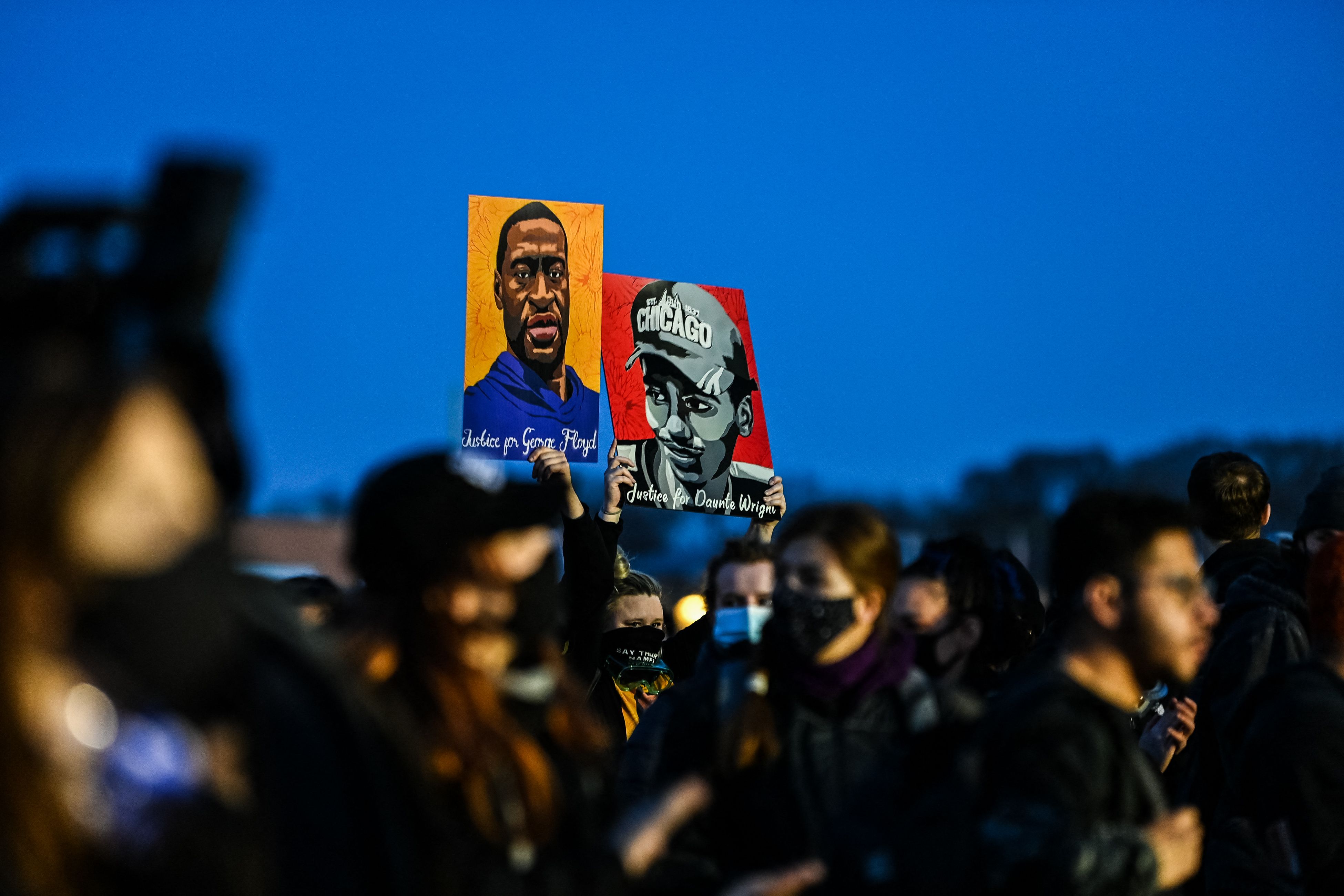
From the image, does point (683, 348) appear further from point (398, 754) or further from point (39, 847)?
point (39, 847)

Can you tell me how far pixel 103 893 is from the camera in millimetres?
1438

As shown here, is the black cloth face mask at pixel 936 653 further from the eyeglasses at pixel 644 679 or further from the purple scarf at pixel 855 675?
the eyeglasses at pixel 644 679

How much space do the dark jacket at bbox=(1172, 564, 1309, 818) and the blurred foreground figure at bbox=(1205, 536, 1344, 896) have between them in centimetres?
56

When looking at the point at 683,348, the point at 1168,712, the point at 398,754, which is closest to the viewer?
the point at 398,754

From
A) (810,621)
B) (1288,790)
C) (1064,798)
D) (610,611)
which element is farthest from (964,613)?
(610,611)

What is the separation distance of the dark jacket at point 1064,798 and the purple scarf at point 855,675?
47 cm

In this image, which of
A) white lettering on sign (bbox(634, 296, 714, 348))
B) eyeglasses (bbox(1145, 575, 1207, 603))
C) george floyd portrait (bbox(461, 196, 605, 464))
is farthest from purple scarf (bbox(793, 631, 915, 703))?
white lettering on sign (bbox(634, 296, 714, 348))

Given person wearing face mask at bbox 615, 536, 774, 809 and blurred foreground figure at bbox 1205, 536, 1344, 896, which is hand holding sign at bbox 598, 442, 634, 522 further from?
blurred foreground figure at bbox 1205, 536, 1344, 896

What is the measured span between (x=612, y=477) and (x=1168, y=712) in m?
2.68

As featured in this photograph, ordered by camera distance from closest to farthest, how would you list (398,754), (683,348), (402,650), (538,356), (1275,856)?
(398,754) → (402,650) → (1275,856) → (538,356) → (683,348)

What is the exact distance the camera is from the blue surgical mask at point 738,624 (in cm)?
452

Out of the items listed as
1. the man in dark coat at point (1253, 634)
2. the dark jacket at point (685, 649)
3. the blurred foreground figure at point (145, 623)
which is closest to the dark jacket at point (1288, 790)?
the man in dark coat at point (1253, 634)

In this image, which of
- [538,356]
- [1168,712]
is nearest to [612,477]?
[538,356]

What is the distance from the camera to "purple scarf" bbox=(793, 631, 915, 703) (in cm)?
351
